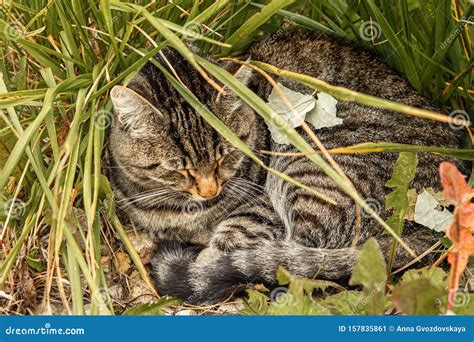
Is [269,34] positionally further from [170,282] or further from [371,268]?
[371,268]

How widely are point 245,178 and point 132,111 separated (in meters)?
0.72

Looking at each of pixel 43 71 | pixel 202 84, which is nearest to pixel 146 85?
pixel 202 84

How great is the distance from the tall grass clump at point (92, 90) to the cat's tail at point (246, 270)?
14cm

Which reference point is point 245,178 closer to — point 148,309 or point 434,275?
point 148,309

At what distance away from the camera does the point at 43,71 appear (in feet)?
9.69

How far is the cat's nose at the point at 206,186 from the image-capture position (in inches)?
121

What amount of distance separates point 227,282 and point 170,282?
25 cm

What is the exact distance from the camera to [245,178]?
132 inches

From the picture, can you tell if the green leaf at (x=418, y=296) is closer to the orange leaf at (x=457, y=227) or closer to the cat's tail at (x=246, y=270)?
the orange leaf at (x=457, y=227)

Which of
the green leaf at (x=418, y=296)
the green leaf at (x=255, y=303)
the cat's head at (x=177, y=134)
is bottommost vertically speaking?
the green leaf at (x=255, y=303)

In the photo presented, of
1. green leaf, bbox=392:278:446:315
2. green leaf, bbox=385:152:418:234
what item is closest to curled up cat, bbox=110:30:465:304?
green leaf, bbox=385:152:418:234

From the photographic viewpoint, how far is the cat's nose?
3.07 meters

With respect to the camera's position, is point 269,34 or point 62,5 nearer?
point 62,5

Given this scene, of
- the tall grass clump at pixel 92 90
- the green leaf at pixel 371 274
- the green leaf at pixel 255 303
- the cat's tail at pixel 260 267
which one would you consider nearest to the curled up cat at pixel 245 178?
the cat's tail at pixel 260 267
